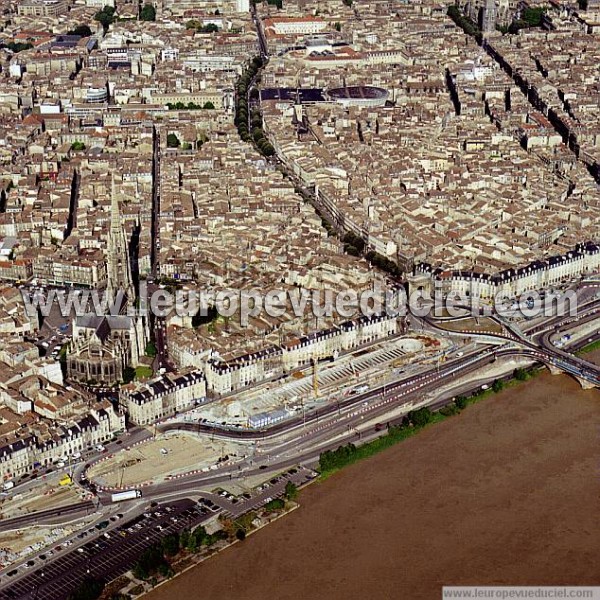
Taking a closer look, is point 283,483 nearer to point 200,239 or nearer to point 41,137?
point 200,239

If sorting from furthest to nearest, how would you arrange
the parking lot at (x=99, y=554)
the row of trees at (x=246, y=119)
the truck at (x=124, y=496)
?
the row of trees at (x=246, y=119), the truck at (x=124, y=496), the parking lot at (x=99, y=554)

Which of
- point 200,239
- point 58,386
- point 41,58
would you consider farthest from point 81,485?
point 41,58

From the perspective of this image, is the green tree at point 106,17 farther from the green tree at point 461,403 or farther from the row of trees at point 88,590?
the row of trees at point 88,590

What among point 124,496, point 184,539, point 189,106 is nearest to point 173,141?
point 189,106

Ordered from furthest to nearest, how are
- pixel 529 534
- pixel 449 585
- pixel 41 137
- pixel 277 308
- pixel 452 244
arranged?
1. pixel 41 137
2. pixel 452 244
3. pixel 277 308
4. pixel 529 534
5. pixel 449 585

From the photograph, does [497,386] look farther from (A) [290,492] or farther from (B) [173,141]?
(B) [173,141]

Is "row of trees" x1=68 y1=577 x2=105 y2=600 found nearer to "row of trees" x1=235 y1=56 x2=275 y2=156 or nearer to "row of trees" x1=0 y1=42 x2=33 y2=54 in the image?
"row of trees" x1=235 y1=56 x2=275 y2=156
